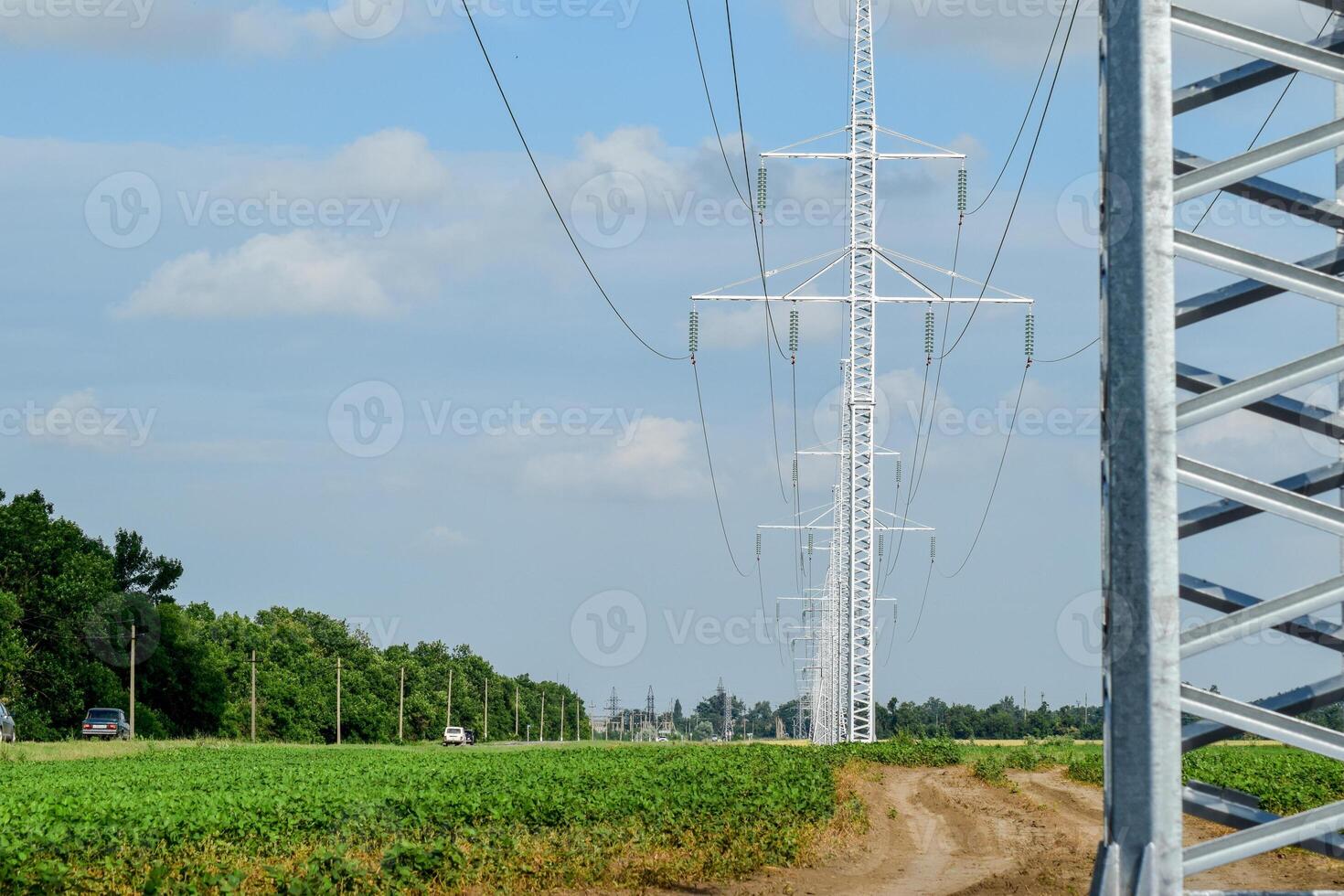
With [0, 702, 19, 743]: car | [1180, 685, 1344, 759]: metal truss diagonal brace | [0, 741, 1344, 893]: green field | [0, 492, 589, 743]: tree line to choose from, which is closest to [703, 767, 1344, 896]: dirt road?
[0, 741, 1344, 893]: green field

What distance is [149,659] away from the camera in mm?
83188

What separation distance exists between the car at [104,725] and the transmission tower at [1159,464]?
6273cm

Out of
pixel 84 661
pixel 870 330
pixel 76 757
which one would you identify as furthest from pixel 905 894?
pixel 84 661

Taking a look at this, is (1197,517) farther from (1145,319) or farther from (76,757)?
(76,757)

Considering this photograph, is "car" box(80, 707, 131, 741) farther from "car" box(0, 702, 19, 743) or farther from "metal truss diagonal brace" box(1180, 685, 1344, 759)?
"metal truss diagonal brace" box(1180, 685, 1344, 759)

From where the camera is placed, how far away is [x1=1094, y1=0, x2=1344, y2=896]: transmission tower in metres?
5.16

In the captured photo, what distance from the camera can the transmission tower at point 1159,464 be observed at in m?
5.16

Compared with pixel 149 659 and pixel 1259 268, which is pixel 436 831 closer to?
pixel 1259 268

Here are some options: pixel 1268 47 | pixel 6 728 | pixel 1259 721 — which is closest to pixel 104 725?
pixel 6 728

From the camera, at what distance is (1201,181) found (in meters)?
5.40

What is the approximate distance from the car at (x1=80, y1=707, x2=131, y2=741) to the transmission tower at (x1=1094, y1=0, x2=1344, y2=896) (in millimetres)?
62732

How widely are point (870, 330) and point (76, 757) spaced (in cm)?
2914

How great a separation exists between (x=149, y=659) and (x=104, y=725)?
21.7 m

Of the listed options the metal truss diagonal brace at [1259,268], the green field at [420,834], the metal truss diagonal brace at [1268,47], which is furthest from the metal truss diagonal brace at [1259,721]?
the green field at [420,834]
